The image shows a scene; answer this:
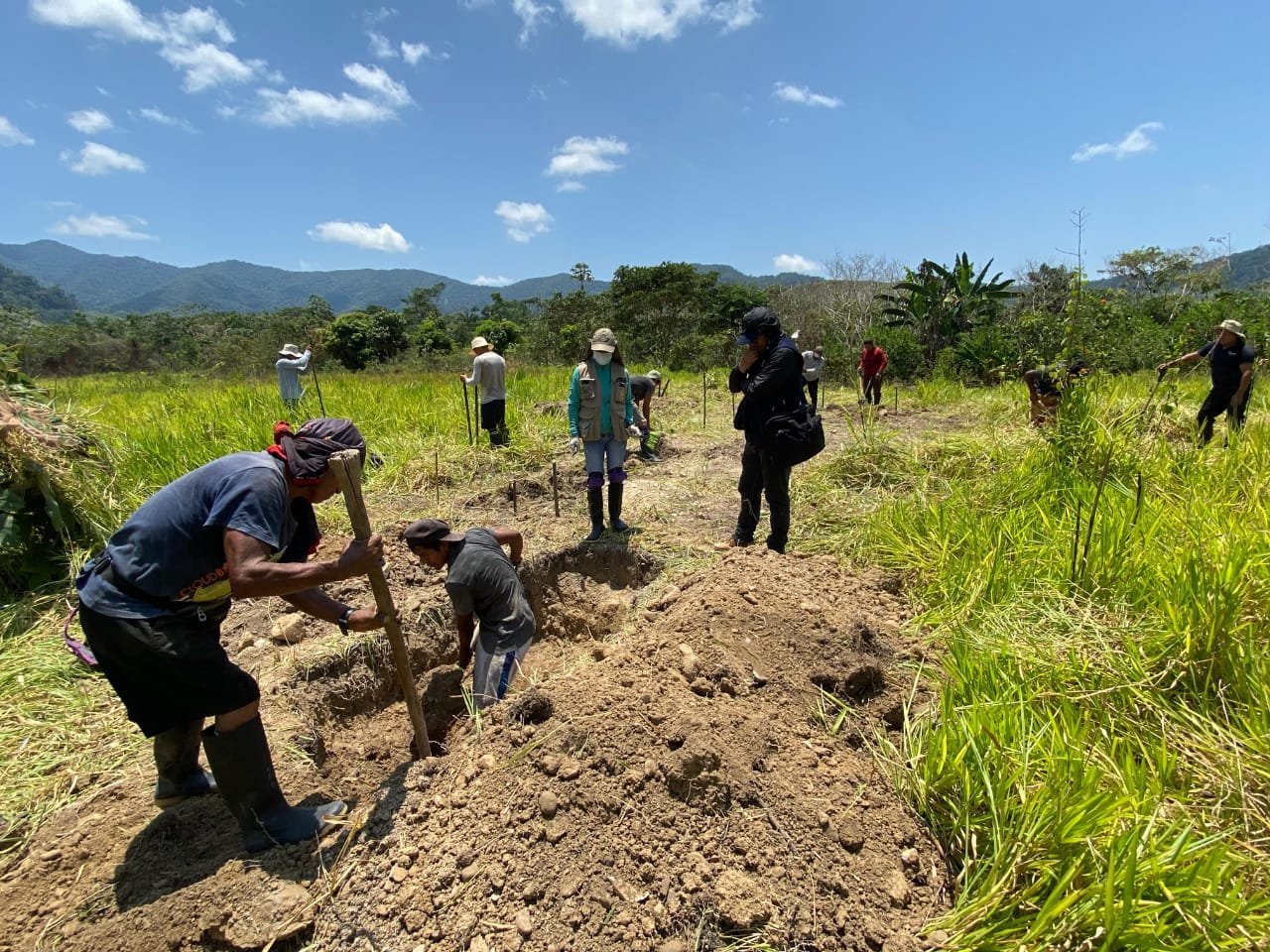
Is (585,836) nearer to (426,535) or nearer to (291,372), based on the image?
(426,535)

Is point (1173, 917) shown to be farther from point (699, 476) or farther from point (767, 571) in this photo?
point (699, 476)

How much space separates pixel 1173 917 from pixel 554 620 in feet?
10.3

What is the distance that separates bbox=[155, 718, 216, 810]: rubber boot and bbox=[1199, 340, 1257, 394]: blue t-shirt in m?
7.38

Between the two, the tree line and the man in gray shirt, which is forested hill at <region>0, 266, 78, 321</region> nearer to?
the tree line

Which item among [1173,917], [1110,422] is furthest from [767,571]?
[1110,422]

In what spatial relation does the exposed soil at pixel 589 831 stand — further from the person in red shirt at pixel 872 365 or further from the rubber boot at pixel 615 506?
the person in red shirt at pixel 872 365

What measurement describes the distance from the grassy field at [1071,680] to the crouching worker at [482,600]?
4.54 ft

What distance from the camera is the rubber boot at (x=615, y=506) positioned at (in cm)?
448

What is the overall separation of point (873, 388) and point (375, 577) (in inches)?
379

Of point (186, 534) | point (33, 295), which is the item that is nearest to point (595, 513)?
point (186, 534)

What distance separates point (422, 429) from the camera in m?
7.35

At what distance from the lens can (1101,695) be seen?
2150 mm

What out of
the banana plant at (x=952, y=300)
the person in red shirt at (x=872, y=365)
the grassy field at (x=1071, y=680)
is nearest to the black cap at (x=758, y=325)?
the grassy field at (x=1071, y=680)

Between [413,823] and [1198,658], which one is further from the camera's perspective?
[1198,658]
